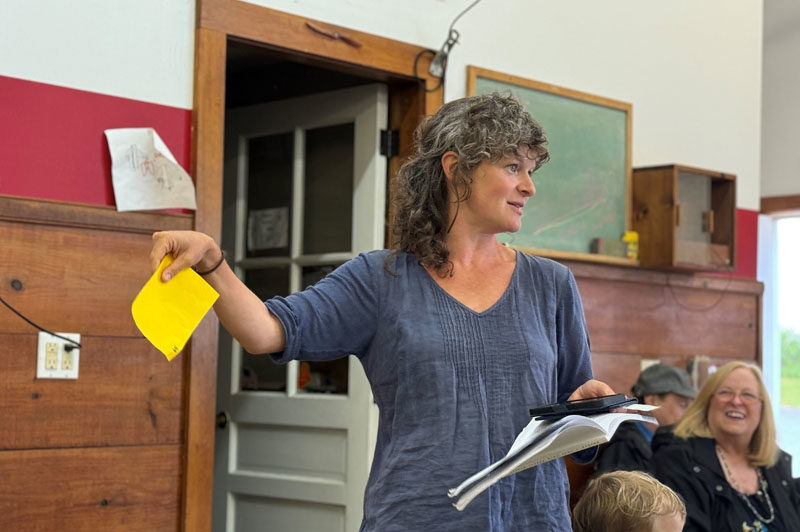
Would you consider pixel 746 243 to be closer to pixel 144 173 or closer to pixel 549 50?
pixel 549 50

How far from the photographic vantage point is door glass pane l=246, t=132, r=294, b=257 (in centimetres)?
413

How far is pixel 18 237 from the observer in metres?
2.81

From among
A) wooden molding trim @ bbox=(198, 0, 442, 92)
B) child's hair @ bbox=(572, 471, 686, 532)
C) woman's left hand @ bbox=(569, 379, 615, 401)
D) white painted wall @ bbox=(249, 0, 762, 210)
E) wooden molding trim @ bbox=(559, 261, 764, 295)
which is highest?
white painted wall @ bbox=(249, 0, 762, 210)

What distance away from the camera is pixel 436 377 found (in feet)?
5.63

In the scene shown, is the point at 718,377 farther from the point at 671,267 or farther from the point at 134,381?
the point at 134,381

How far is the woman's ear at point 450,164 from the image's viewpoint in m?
1.86

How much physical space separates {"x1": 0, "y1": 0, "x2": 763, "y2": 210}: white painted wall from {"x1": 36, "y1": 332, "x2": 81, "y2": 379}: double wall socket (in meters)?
0.67

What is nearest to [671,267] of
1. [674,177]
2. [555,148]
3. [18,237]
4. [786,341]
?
[674,177]

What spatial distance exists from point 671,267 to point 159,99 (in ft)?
7.29

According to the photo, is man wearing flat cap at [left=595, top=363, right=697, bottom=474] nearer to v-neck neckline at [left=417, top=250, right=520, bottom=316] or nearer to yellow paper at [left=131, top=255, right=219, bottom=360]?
v-neck neckline at [left=417, top=250, right=520, bottom=316]

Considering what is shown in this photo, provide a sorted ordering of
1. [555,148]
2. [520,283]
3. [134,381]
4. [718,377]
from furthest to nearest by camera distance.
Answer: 1. [555,148]
2. [718,377]
3. [134,381]
4. [520,283]

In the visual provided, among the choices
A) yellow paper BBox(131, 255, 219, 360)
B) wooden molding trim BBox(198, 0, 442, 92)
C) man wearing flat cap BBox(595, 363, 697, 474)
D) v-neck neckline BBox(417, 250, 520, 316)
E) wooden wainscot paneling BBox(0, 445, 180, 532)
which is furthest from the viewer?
man wearing flat cap BBox(595, 363, 697, 474)

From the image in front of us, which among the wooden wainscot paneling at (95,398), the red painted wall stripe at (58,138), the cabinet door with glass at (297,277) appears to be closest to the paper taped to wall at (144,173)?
the red painted wall stripe at (58,138)

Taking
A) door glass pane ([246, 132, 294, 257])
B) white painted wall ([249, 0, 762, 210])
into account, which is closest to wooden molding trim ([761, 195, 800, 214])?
white painted wall ([249, 0, 762, 210])
